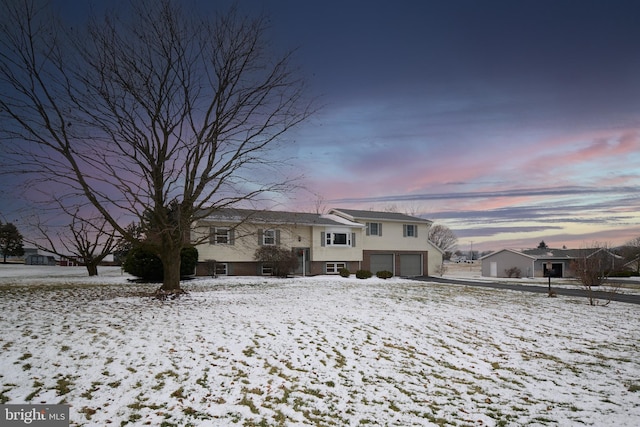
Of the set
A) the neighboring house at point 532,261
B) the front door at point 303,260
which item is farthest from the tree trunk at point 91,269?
the neighboring house at point 532,261

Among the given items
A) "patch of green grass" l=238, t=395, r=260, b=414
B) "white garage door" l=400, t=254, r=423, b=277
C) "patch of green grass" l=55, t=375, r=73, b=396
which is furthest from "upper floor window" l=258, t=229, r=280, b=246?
"patch of green grass" l=238, t=395, r=260, b=414

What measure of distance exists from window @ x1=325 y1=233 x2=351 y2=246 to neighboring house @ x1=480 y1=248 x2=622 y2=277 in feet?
88.9

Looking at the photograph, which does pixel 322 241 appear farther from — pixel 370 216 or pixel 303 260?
pixel 370 216

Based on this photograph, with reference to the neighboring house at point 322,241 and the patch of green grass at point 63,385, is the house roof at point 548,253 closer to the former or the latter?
the neighboring house at point 322,241

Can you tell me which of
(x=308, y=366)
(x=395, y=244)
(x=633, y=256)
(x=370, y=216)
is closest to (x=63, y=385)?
(x=308, y=366)

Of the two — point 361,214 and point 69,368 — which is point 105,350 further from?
point 361,214

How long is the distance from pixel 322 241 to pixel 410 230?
1101cm

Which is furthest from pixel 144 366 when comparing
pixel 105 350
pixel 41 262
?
pixel 41 262

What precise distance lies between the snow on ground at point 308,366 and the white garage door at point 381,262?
80.3 ft

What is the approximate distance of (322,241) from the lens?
3459 cm

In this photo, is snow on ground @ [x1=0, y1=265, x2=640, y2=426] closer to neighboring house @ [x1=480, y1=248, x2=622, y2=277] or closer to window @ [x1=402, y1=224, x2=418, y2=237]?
window @ [x1=402, y1=224, x2=418, y2=237]

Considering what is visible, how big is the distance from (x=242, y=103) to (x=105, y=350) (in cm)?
1140

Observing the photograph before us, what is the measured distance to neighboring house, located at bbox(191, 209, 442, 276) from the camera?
29.6 meters

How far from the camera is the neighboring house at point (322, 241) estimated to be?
1165 inches
